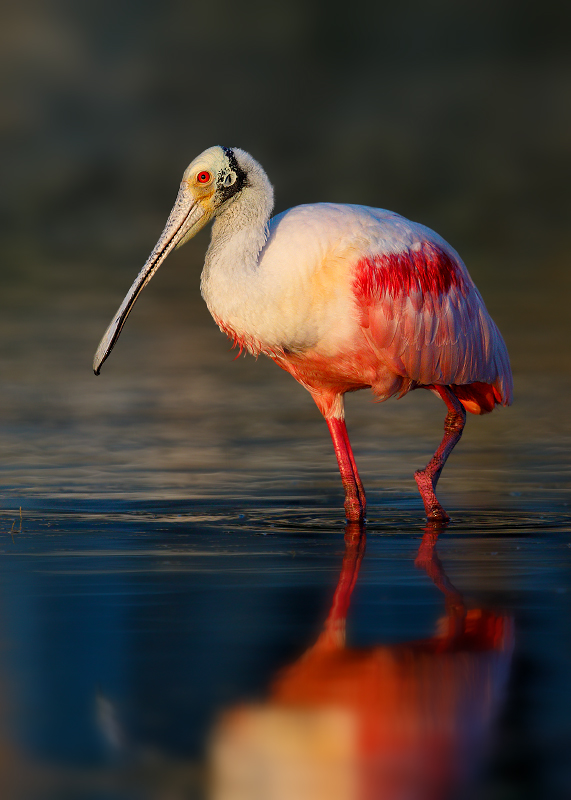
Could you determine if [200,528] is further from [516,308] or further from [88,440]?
[516,308]

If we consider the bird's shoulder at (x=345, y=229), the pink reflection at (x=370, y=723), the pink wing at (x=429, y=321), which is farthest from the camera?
the pink wing at (x=429, y=321)

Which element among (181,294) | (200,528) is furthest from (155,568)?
(181,294)

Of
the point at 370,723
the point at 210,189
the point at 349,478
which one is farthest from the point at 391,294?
the point at 370,723

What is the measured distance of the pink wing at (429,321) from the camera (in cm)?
891

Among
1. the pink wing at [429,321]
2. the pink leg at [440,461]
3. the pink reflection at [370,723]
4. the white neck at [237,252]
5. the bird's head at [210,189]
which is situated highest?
the bird's head at [210,189]

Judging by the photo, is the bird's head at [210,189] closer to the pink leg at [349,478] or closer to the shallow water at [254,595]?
the pink leg at [349,478]

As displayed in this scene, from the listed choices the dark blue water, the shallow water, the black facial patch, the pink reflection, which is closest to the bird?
the black facial patch

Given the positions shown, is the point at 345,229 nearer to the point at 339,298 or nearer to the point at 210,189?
the point at 339,298

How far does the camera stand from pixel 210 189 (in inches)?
361

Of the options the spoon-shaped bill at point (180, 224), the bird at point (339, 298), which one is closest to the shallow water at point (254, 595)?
the bird at point (339, 298)

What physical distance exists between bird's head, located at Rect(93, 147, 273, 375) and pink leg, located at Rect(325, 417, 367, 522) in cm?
139

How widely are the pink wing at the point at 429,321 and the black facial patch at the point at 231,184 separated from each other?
3.14ft

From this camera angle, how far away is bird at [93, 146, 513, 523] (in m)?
8.55

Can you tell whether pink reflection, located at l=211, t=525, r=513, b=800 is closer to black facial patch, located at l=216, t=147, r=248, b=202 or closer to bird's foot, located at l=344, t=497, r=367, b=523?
bird's foot, located at l=344, t=497, r=367, b=523
